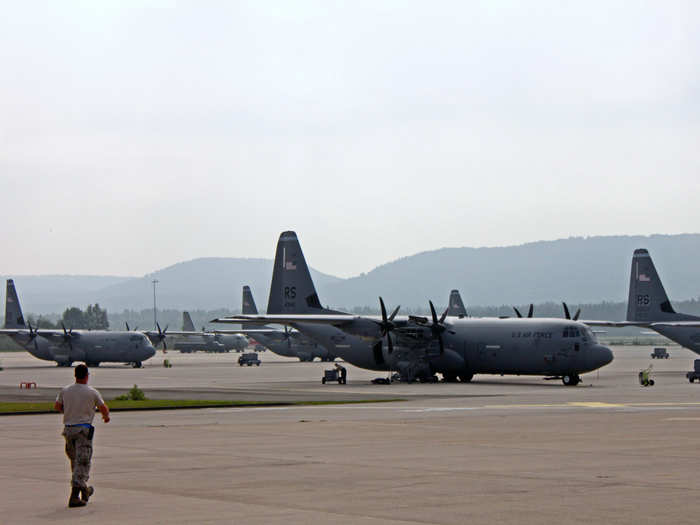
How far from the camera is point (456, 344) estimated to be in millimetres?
65438

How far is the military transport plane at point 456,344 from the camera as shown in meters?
61.3

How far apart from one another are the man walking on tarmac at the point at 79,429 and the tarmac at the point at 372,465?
327 mm

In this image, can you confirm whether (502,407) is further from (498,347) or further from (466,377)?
(466,377)

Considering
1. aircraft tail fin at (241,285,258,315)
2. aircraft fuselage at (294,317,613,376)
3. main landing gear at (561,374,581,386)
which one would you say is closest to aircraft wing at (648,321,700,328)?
aircraft fuselage at (294,317,613,376)

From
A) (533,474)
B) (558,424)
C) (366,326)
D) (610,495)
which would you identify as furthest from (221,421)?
(366,326)

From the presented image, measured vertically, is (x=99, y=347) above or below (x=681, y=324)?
above

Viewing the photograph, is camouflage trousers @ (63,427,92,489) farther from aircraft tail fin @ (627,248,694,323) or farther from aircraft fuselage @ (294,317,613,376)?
aircraft tail fin @ (627,248,694,323)

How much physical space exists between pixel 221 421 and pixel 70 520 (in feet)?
60.8

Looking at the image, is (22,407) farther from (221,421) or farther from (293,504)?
(293,504)

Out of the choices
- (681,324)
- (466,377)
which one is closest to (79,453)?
(466,377)

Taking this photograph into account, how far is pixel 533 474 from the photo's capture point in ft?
67.2

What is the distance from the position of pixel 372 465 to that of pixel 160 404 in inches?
859

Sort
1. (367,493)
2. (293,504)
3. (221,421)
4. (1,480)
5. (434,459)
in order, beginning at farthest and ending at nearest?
(221,421)
(434,459)
(1,480)
(367,493)
(293,504)

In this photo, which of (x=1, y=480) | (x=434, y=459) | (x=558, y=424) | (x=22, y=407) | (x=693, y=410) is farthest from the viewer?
(x=22, y=407)
